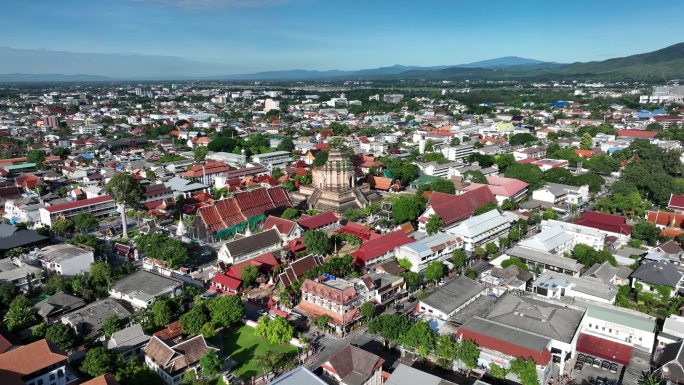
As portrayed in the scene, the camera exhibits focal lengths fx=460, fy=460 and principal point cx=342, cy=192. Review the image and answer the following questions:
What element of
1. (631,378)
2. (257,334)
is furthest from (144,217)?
(631,378)

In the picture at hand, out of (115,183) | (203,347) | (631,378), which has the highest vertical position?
(115,183)

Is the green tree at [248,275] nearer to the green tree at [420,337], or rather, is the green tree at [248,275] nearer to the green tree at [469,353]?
the green tree at [420,337]

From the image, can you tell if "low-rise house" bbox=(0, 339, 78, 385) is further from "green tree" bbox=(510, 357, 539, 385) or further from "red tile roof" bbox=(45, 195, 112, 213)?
"red tile roof" bbox=(45, 195, 112, 213)

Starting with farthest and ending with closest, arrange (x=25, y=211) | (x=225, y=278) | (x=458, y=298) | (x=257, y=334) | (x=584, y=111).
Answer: (x=584, y=111)
(x=25, y=211)
(x=225, y=278)
(x=458, y=298)
(x=257, y=334)

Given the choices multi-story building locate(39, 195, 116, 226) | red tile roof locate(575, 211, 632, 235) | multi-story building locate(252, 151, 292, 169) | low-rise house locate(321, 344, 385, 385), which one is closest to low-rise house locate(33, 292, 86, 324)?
low-rise house locate(321, 344, 385, 385)

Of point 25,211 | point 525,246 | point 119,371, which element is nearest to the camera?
point 119,371

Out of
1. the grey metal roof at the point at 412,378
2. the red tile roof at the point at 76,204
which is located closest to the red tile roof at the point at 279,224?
the red tile roof at the point at 76,204

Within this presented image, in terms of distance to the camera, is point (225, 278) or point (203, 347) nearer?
point (203, 347)

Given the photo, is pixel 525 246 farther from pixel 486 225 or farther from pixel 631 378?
pixel 631 378
